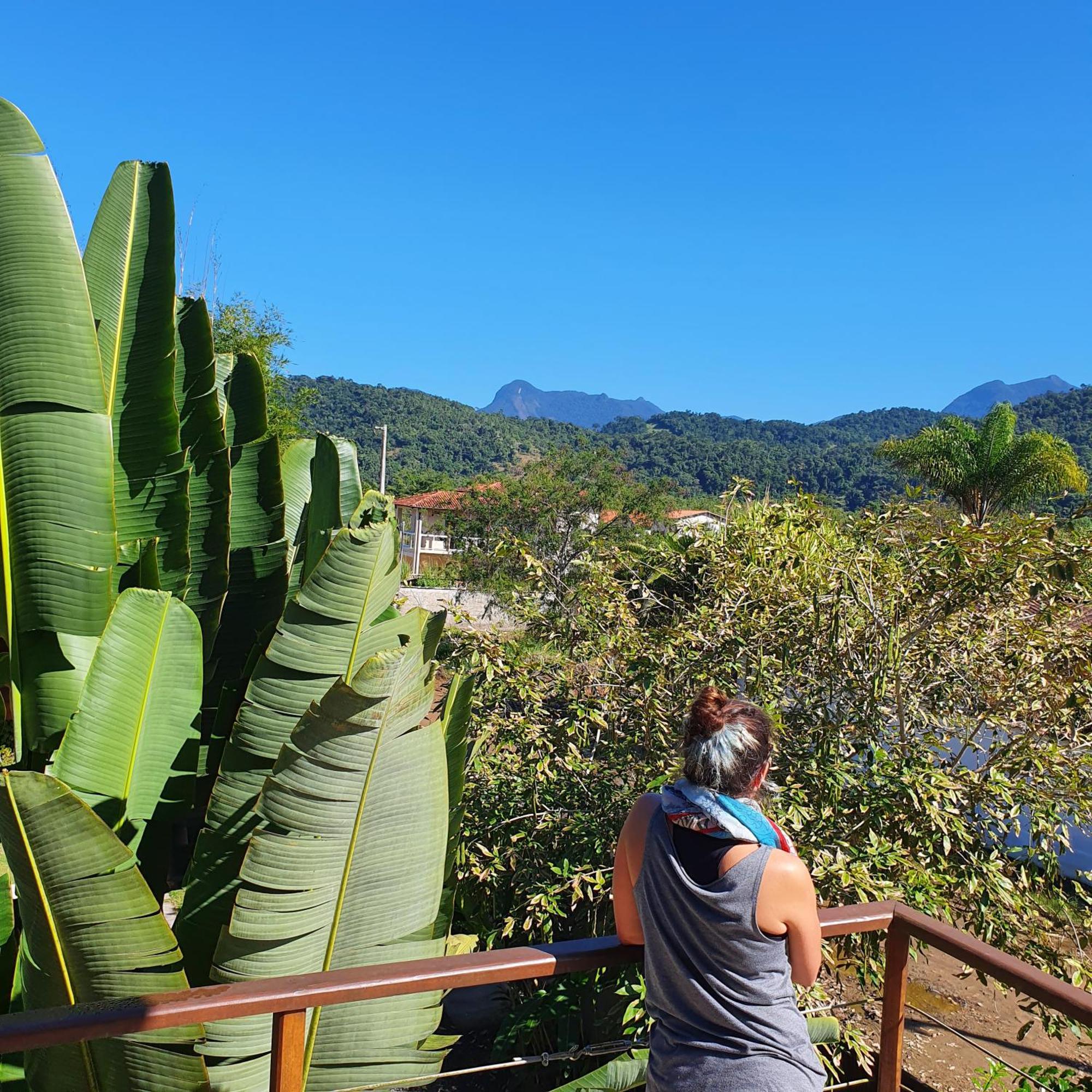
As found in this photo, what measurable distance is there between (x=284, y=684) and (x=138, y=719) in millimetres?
503

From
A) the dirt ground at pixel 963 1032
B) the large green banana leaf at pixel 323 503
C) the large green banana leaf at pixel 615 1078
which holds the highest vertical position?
the large green banana leaf at pixel 323 503

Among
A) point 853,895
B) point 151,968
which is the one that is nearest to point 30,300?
point 151,968

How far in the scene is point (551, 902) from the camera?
14.6ft

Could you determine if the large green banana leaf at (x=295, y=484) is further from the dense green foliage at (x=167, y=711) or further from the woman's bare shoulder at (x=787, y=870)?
the woman's bare shoulder at (x=787, y=870)

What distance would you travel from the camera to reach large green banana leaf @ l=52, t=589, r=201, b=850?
8.91 ft

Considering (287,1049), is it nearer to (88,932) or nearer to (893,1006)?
(88,932)

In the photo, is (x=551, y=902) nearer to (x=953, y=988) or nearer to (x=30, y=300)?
(x=30, y=300)

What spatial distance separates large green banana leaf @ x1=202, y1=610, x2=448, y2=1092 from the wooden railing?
488 mm

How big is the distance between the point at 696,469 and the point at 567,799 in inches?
3933

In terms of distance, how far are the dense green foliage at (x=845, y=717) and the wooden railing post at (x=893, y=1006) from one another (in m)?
1.48

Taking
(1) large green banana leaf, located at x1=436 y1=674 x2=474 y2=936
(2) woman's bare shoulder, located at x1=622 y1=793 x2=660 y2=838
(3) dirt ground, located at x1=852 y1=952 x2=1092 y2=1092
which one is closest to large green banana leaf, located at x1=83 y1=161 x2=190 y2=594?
(1) large green banana leaf, located at x1=436 y1=674 x2=474 y2=936

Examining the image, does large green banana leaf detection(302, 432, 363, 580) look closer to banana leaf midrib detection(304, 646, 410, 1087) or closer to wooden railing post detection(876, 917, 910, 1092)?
banana leaf midrib detection(304, 646, 410, 1087)

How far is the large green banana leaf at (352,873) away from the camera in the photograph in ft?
7.51

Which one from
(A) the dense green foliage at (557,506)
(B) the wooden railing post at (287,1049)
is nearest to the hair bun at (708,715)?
(B) the wooden railing post at (287,1049)
